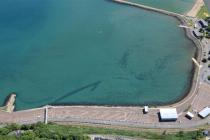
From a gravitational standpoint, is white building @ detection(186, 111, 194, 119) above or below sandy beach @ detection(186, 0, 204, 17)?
below

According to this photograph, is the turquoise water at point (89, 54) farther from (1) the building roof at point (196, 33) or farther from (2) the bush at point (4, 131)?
(2) the bush at point (4, 131)

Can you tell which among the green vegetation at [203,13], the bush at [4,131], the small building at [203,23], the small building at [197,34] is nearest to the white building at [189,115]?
Result: the small building at [197,34]

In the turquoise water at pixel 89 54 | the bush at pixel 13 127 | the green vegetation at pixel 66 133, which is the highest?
the turquoise water at pixel 89 54

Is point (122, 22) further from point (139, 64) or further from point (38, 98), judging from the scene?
point (38, 98)

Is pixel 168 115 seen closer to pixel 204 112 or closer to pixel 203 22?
pixel 204 112

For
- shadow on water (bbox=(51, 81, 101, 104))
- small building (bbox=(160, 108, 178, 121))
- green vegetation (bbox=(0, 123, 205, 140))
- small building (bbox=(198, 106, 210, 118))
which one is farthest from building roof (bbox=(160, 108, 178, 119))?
shadow on water (bbox=(51, 81, 101, 104))

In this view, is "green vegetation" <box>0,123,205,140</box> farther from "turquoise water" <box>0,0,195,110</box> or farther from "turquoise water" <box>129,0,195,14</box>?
"turquoise water" <box>129,0,195,14</box>

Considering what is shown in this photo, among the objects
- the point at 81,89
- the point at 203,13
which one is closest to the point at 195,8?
the point at 203,13
